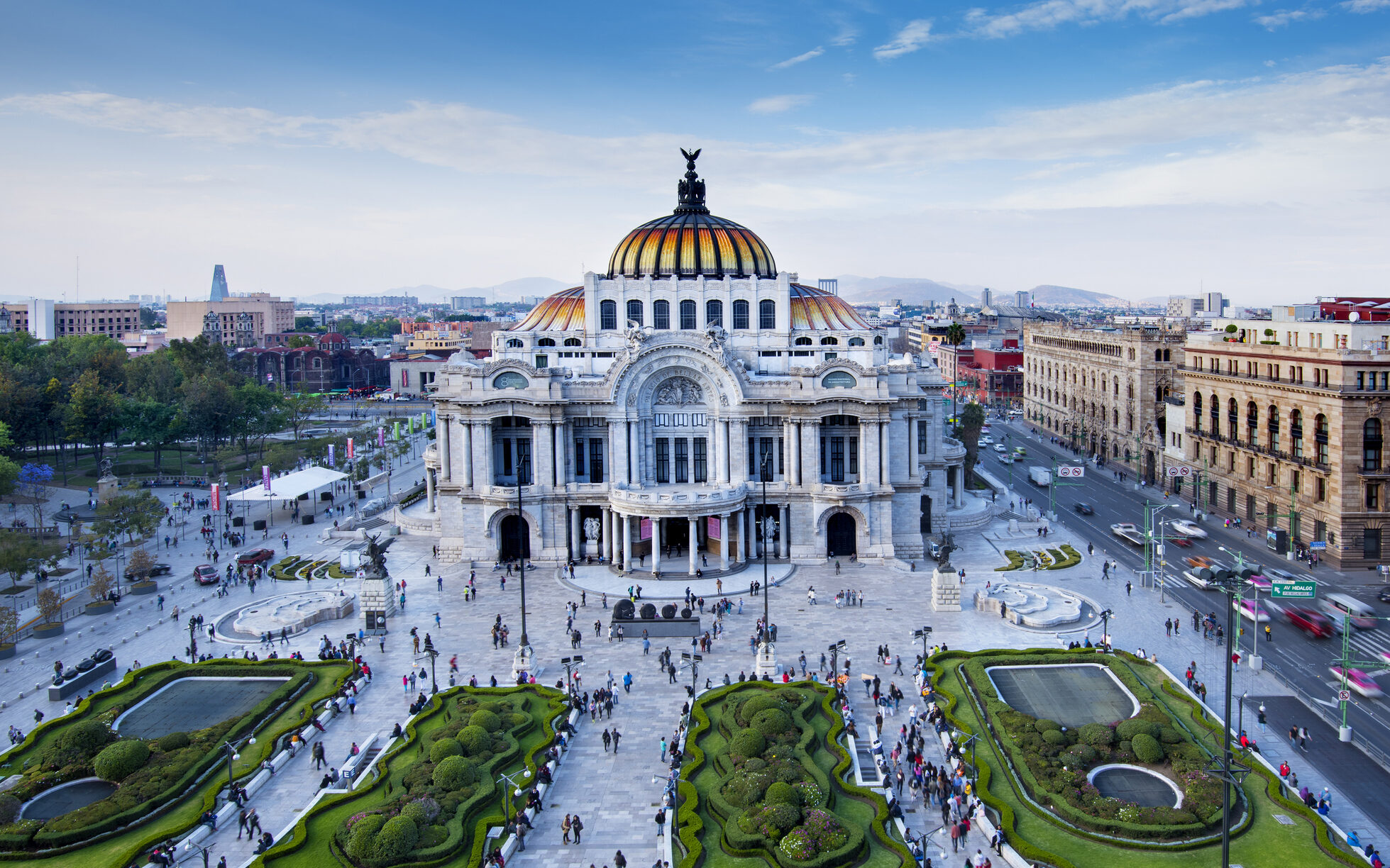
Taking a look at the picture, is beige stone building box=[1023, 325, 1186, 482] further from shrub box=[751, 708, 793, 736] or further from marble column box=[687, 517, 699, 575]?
shrub box=[751, 708, 793, 736]

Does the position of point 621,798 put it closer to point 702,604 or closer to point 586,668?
point 586,668

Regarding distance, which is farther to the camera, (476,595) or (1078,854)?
(476,595)

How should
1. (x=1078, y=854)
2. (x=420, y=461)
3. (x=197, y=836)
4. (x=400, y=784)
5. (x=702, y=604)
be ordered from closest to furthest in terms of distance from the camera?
(x=1078, y=854)
(x=197, y=836)
(x=400, y=784)
(x=702, y=604)
(x=420, y=461)

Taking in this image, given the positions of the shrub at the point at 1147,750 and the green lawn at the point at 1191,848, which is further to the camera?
the shrub at the point at 1147,750

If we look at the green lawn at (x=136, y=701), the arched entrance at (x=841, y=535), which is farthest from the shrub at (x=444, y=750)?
the arched entrance at (x=841, y=535)

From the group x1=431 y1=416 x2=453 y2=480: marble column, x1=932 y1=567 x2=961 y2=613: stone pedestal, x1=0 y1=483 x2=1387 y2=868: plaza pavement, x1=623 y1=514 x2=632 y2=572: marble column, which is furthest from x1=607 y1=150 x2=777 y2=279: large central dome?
x1=932 y1=567 x2=961 y2=613: stone pedestal

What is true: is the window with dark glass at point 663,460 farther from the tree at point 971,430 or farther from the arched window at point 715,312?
the tree at point 971,430

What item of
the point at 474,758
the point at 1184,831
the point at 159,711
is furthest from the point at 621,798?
the point at 159,711
